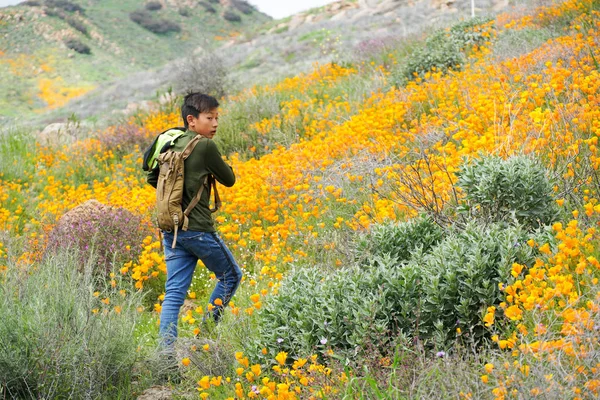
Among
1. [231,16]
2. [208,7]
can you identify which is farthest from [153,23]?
[231,16]

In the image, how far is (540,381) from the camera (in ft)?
7.89

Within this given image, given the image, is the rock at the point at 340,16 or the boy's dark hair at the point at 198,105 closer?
the boy's dark hair at the point at 198,105

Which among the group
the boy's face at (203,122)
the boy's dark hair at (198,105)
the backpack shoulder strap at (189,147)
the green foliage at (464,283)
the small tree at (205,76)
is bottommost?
the small tree at (205,76)

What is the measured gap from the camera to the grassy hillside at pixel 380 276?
9.50ft

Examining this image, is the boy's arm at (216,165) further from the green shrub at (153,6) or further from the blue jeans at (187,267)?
the green shrub at (153,6)

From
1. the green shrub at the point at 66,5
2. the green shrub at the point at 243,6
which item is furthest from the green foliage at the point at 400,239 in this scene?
the green shrub at the point at 243,6

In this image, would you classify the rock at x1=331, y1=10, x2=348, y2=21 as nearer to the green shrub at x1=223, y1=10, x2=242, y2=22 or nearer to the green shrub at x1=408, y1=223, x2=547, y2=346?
the green shrub at x1=223, y1=10, x2=242, y2=22

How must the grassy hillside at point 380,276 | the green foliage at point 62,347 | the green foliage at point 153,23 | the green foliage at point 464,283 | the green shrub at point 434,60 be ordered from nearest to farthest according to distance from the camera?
the grassy hillside at point 380,276 → the green foliage at point 464,283 → the green foliage at point 62,347 → the green shrub at point 434,60 → the green foliage at point 153,23

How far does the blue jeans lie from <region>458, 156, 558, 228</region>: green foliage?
183cm

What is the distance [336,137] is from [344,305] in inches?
161

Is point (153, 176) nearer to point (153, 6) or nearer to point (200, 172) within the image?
point (200, 172)

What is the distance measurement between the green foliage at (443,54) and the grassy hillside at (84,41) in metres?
18.3

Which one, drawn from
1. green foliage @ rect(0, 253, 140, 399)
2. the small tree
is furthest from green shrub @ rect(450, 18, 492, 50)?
green foliage @ rect(0, 253, 140, 399)

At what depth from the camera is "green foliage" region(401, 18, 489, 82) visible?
10200mm
